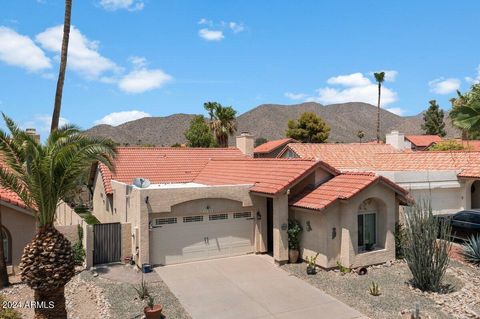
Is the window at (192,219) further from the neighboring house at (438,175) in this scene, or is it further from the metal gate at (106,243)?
the neighboring house at (438,175)

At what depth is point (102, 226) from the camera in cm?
1822

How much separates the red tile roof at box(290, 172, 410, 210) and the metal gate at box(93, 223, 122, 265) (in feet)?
27.6

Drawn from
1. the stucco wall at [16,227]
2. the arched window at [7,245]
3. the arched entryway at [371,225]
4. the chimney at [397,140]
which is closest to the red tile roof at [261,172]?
the arched entryway at [371,225]

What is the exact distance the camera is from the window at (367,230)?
17.8 metres

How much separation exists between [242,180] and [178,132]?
103 metres

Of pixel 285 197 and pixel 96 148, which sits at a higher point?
pixel 96 148

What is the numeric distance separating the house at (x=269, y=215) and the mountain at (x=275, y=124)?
82946 millimetres

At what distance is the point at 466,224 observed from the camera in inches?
821

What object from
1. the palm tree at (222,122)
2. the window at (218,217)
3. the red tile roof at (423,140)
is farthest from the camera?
the red tile roof at (423,140)

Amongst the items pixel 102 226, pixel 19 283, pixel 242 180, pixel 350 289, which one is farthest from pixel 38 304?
pixel 242 180

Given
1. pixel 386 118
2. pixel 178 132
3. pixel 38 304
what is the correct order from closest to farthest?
pixel 38 304 → pixel 178 132 → pixel 386 118

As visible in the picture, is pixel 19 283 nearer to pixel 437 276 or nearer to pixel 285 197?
pixel 285 197

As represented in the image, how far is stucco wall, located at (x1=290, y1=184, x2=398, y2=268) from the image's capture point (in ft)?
54.5

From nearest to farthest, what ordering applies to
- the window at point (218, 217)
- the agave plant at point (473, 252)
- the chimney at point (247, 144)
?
the agave plant at point (473, 252)
the window at point (218, 217)
the chimney at point (247, 144)
